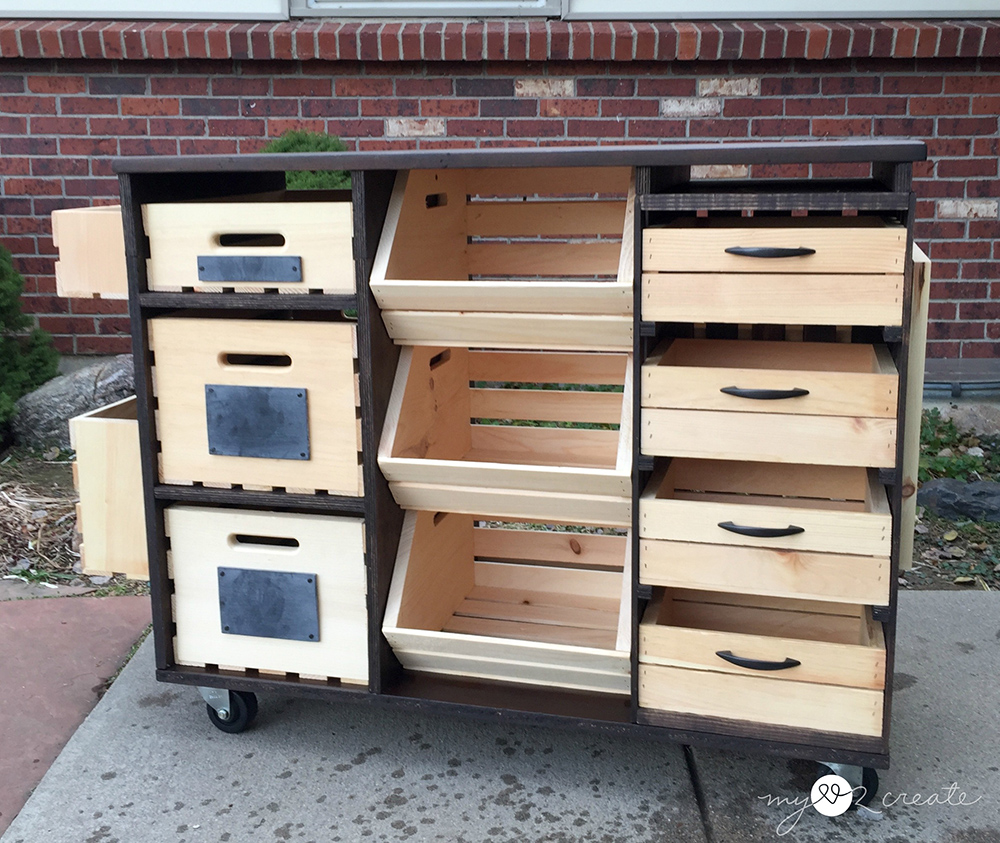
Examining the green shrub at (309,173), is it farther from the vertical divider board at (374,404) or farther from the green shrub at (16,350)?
the vertical divider board at (374,404)

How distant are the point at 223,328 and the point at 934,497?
2.78 m

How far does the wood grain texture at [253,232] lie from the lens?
222cm

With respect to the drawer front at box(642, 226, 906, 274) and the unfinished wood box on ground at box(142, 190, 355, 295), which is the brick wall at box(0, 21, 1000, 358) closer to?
the unfinished wood box on ground at box(142, 190, 355, 295)

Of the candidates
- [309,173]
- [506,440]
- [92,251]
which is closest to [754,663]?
[506,440]

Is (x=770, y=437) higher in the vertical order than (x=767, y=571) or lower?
higher

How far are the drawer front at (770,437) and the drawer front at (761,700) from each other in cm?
47

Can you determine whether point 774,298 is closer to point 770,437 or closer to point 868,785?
point 770,437

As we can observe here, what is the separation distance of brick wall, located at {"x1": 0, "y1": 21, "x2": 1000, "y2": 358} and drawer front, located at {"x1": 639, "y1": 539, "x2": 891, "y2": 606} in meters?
2.93

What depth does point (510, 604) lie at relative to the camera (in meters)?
2.86

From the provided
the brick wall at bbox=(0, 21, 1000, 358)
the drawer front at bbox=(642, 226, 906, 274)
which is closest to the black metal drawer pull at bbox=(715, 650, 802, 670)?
the drawer front at bbox=(642, 226, 906, 274)

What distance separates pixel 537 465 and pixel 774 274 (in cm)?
73

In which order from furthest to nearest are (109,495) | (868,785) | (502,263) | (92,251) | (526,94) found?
(526,94), (502,263), (109,495), (92,251), (868,785)

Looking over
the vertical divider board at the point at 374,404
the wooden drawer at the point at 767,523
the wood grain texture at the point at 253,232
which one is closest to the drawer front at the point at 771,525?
the wooden drawer at the point at 767,523

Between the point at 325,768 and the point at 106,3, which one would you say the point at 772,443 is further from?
the point at 106,3
